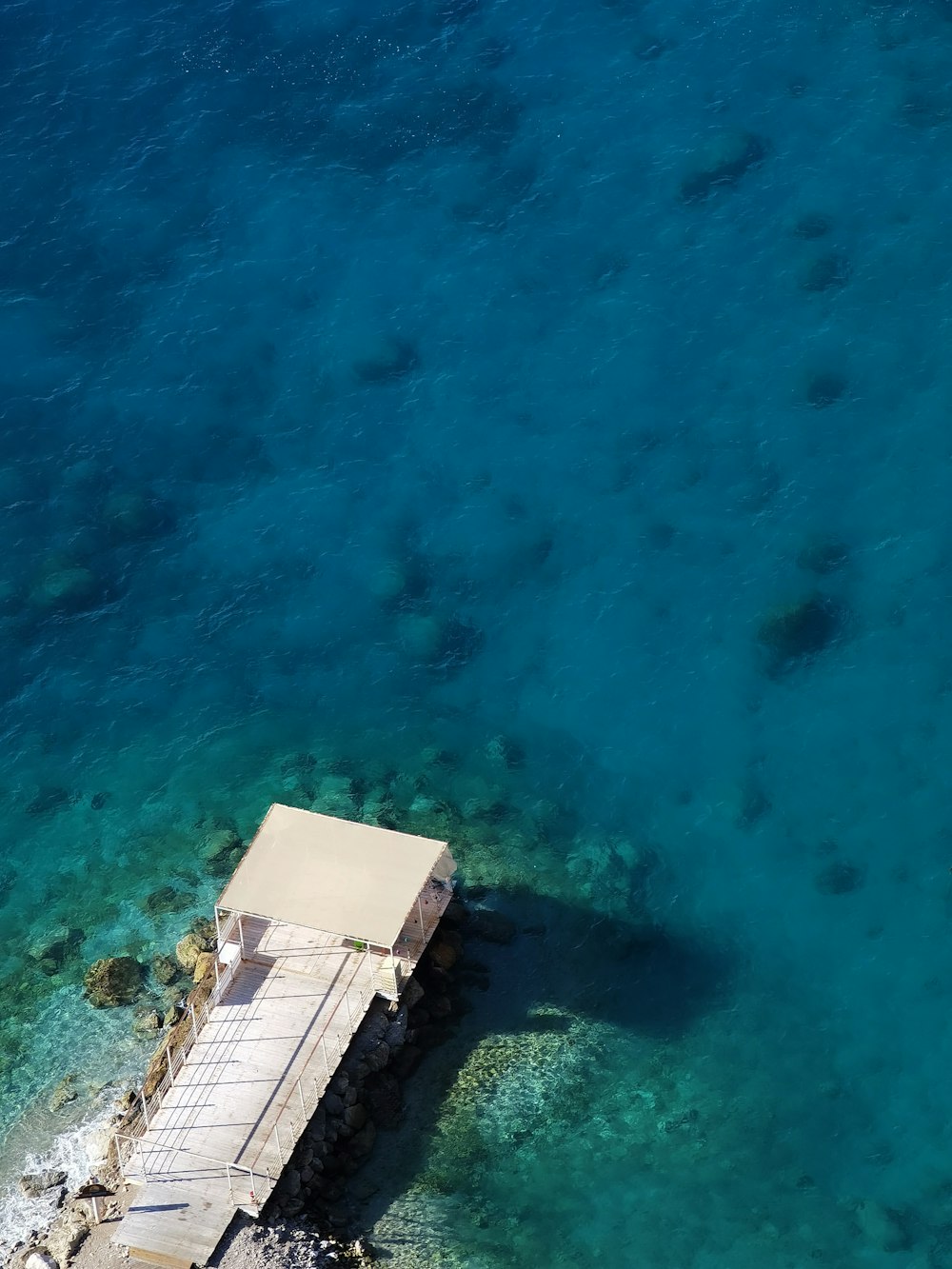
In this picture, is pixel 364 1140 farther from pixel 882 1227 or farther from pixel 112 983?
pixel 882 1227

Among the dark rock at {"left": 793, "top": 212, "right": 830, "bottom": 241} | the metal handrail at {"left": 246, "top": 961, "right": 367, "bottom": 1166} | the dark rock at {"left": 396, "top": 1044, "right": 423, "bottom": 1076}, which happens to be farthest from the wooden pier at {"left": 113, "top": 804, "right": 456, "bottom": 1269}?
the dark rock at {"left": 793, "top": 212, "right": 830, "bottom": 241}

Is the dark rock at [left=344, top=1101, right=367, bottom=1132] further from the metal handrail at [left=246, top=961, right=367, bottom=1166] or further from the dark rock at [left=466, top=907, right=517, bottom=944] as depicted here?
the dark rock at [left=466, top=907, right=517, bottom=944]

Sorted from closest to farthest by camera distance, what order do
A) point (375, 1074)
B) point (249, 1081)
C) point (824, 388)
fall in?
1. point (249, 1081)
2. point (375, 1074)
3. point (824, 388)

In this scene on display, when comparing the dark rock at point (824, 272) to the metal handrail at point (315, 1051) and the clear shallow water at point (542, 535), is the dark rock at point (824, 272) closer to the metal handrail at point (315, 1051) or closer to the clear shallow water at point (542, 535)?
the clear shallow water at point (542, 535)

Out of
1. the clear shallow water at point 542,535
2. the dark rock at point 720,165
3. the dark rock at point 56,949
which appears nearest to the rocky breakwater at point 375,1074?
the clear shallow water at point 542,535

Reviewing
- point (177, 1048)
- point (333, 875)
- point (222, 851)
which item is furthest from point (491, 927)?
point (177, 1048)

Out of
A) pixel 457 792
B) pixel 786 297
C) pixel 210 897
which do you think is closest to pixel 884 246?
pixel 786 297

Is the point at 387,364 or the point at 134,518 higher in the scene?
the point at 134,518
